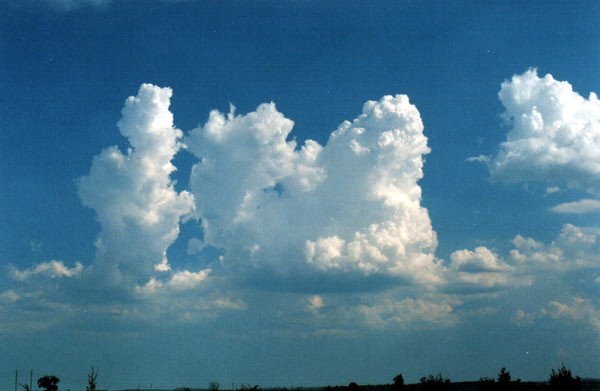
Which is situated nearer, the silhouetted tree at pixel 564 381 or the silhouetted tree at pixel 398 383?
the silhouetted tree at pixel 564 381

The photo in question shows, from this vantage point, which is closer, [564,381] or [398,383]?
[564,381]

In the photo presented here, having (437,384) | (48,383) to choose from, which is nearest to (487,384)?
(437,384)

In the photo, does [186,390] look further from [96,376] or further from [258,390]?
[96,376]

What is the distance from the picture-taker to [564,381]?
68.6 meters

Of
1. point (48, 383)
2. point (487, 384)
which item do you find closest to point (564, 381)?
point (487, 384)

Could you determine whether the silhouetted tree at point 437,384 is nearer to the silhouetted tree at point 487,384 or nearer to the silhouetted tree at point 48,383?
the silhouetted tree at point 487,384

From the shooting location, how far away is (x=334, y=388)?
122 meters

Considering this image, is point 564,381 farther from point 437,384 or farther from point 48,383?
point 48,383

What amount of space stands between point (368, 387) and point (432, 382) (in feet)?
155

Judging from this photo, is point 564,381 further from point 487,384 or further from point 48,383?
point 48,383

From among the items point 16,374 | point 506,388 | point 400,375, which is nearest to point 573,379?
point 506,388

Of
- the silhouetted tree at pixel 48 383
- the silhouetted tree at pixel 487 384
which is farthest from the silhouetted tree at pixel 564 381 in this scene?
the silhouetted tree at pixel 48 383

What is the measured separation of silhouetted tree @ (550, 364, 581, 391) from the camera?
67875mm

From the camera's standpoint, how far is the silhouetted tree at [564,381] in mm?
67875
